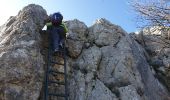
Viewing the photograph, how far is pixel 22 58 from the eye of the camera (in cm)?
997

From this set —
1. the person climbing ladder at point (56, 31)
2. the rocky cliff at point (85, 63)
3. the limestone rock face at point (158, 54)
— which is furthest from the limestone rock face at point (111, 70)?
the person climbing ladder at point (56, 31)

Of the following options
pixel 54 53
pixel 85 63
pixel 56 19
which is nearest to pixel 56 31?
pixel 56 19

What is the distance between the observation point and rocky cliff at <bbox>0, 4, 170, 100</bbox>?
381 inches

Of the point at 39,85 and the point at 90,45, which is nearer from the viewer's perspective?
the point at 39,85

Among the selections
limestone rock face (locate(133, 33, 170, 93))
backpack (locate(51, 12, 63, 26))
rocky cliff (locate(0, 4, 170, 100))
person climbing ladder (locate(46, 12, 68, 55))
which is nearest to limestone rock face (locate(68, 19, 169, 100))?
rocky cliff (locate(0, 4, 170, 100))

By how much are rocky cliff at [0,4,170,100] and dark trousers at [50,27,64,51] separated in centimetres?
30

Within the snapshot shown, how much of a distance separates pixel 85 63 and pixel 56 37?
1496 mm

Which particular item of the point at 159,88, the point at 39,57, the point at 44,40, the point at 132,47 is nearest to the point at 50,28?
the point at 44,40

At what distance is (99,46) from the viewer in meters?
12.5

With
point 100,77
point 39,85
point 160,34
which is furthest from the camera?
point 160,34

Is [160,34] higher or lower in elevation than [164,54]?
higher

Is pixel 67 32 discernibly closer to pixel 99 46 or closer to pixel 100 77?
pixel 99 46

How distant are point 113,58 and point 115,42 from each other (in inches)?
45.2

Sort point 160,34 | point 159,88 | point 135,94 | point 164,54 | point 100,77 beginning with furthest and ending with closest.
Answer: point 160,34, point 164,54, point 159,88, point 100,77, point 135,94
